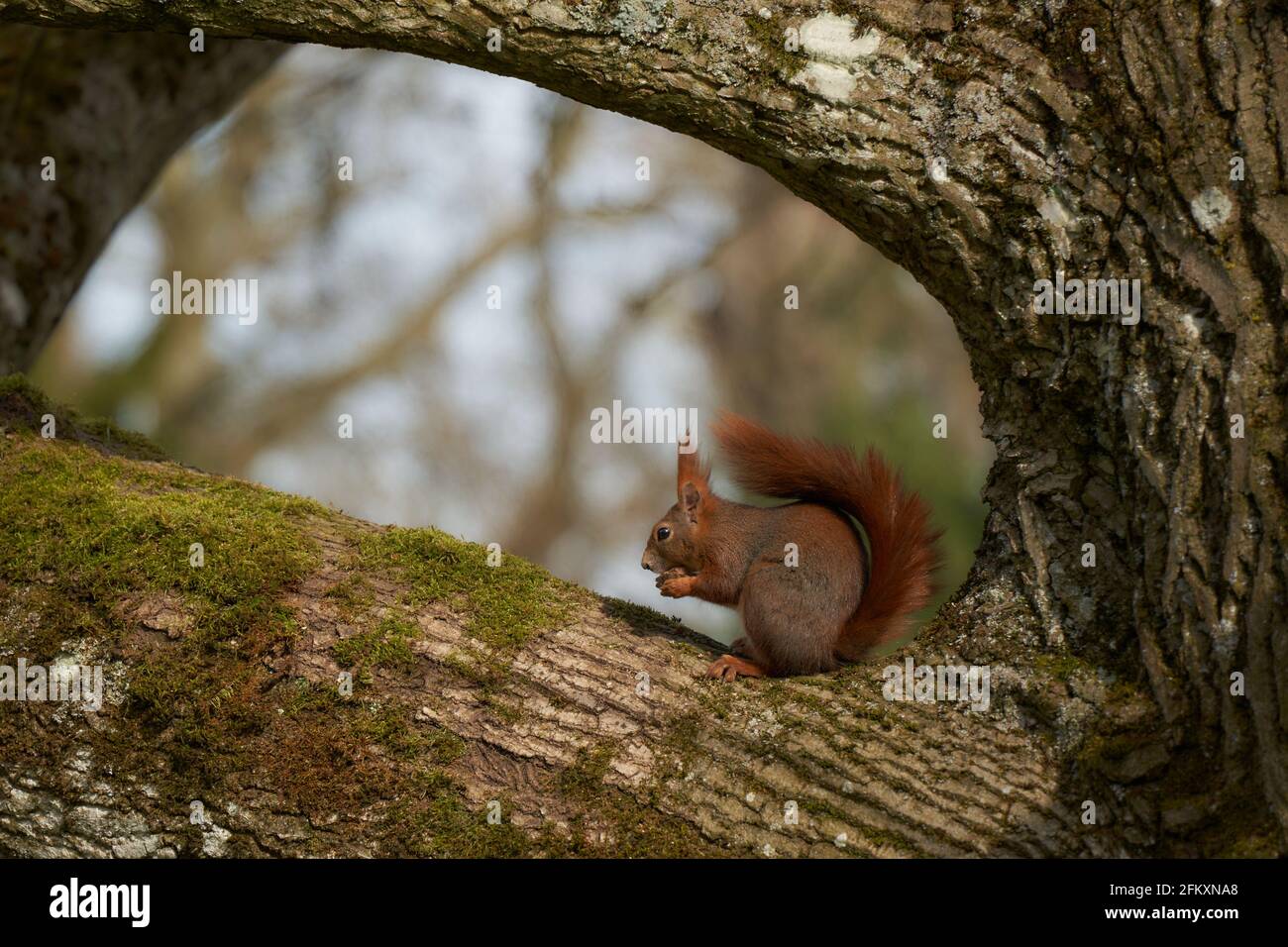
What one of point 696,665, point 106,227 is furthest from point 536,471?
point 696,665

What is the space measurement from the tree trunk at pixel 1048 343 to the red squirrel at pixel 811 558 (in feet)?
1.51

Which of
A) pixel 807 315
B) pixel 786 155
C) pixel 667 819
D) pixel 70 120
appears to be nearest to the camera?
pixel 667 819

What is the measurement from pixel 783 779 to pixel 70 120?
388 centimetres

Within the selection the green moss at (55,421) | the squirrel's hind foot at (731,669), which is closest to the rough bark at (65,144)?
the green moss at (55,421)

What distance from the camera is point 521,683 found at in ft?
8.81

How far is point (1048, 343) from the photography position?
8.68 feet

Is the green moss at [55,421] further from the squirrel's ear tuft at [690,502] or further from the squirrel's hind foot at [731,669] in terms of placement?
the squirrel's hind foot at [731,669]

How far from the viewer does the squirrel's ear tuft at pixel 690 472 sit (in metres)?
3.88

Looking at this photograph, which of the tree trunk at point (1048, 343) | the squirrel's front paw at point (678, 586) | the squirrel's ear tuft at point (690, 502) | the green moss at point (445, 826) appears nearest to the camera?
the tree trunk at point (1048, 343)

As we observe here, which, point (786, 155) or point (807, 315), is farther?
point (807, 315)

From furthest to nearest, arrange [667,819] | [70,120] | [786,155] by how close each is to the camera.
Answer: [70,120], [786,155], [667,819]

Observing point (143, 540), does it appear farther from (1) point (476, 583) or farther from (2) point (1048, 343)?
(2) point (1048, 343)

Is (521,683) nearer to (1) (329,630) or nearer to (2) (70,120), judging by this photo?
(1) (329,630)

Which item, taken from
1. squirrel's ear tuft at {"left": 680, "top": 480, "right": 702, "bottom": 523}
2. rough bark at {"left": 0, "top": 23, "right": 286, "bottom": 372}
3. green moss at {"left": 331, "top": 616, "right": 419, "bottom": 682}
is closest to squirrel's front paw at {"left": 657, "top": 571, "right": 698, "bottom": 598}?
squirrel's ear tuft at {"left": 680, "top": 480, "right": 702, "bottom": 523}
